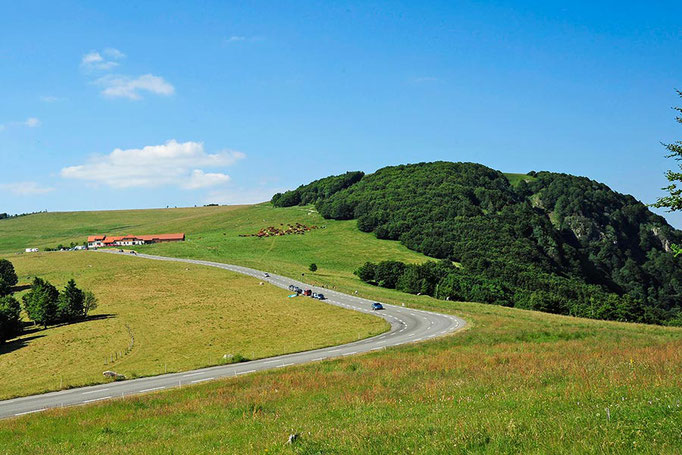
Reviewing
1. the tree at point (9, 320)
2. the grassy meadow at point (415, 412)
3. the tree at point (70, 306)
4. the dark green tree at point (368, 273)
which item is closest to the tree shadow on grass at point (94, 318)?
the tree at point (70, 306)

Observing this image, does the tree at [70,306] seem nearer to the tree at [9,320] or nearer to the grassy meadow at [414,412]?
the tree at [9,320]

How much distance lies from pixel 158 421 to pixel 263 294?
234ft

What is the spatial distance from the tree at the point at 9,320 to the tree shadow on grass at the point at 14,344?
2135mm

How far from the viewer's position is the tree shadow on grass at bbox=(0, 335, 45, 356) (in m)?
60.0

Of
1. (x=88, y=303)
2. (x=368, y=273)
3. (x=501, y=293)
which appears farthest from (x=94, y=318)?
(x=501, y=293)

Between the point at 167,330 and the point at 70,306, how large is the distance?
24.3 metres

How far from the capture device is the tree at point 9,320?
6562cm

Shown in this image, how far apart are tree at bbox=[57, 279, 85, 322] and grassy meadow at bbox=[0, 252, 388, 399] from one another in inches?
116

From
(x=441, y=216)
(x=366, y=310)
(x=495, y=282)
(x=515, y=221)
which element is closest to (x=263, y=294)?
(x=366, y=310)

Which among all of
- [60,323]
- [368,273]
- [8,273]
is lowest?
[60,323]

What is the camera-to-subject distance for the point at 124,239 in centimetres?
18738

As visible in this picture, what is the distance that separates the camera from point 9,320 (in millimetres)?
67688

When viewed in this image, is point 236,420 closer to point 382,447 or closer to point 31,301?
point 382,447

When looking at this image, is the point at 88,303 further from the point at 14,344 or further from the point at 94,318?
the point at 14,344
